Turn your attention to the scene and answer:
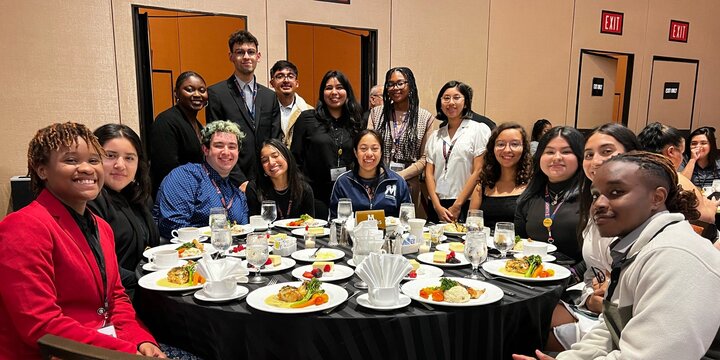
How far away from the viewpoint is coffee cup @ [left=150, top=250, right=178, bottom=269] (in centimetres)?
214

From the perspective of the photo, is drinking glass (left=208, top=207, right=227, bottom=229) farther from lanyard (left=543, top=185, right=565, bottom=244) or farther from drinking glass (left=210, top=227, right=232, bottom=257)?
lanyard (left=543, top=185, right=565, bottom=244)

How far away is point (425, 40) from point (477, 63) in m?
0.88

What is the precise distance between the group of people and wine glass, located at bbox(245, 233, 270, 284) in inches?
18.8

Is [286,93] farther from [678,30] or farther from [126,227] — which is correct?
[678,30]

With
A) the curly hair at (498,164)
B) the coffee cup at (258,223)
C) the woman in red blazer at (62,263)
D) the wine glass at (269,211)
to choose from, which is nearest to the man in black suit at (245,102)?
the coffee cup at (258,223)

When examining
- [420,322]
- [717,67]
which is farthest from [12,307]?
[717,67]

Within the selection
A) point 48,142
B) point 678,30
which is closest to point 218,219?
point 48,142

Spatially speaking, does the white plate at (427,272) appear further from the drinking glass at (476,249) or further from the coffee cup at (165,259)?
the coffee cup at (165,259)

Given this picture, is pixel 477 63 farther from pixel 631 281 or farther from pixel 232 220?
pixel 631 281

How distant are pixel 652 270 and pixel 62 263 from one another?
5.98 ft

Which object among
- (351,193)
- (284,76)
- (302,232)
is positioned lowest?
(302,232)

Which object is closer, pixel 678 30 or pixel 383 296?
pixel 383 296

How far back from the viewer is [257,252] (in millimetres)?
1962

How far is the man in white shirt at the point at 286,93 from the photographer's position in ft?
14.0
